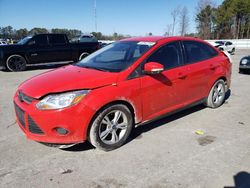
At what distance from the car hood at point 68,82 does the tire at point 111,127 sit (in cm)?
39

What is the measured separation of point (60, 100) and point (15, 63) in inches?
382

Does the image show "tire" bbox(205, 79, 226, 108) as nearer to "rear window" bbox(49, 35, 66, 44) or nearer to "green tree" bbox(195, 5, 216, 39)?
"rear window" bbox(49, 35, 66, 44)

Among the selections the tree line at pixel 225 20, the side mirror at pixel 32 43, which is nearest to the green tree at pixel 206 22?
the tree line at pixel 225 20

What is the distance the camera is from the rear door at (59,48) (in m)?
12.2

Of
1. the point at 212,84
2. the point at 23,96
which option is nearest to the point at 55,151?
the point at 23,96

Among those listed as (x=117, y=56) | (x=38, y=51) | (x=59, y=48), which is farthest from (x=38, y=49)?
(x=117, y=56)

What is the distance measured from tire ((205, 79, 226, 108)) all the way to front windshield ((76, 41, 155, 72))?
198 cm

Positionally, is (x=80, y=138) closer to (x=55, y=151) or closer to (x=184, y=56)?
(x=55, y=151)

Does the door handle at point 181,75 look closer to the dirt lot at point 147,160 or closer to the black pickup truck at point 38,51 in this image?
the dirt lot at point 147,160

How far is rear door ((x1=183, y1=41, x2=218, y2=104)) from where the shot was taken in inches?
174

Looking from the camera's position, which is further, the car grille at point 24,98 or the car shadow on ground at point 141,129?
the car shadow on ground at point 141,129

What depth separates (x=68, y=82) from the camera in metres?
3.28

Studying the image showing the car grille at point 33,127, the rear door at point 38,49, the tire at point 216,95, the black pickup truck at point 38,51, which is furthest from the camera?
the rear door at point 38,49

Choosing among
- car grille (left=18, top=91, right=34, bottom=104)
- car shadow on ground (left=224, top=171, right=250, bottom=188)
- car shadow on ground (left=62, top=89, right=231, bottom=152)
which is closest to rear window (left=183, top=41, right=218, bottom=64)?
car shadow on ground (left=62, top=89, right=231, bottom=152)
